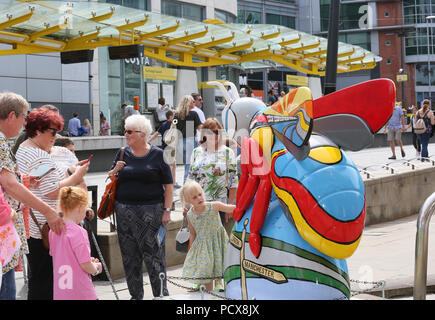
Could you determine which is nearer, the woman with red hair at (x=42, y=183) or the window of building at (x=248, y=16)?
the woman with red hair at (x=42, y=183)

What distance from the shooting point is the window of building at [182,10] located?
107 feet

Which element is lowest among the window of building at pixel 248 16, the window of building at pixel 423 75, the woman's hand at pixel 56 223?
the woman's hand at pixel 56 223

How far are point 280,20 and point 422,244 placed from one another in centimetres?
5764

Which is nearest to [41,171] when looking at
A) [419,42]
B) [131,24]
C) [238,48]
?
[131,24]

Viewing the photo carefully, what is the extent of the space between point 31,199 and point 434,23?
216 ft

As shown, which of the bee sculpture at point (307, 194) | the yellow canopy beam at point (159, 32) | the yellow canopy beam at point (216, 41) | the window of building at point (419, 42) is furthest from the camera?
the window of building at point (419, 42)

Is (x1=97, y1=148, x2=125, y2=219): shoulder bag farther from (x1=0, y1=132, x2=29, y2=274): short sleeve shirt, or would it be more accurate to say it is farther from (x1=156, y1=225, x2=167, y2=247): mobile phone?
(x1=0, y1=132, x2=29, y2=274): short sleeve shirt

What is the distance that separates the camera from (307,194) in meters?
3.86

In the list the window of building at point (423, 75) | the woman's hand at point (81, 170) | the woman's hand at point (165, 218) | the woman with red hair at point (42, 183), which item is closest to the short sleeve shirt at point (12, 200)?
the woman with red hair at point (42, 183)

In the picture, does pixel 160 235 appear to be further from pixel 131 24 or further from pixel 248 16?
pixel 248 16

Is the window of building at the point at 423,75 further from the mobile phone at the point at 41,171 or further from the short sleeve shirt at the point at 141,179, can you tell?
the mobile phone at the point at 41,171

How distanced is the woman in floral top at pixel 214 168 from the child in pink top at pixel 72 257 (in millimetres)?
2451

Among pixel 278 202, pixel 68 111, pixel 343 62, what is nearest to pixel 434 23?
pixel 343 62
